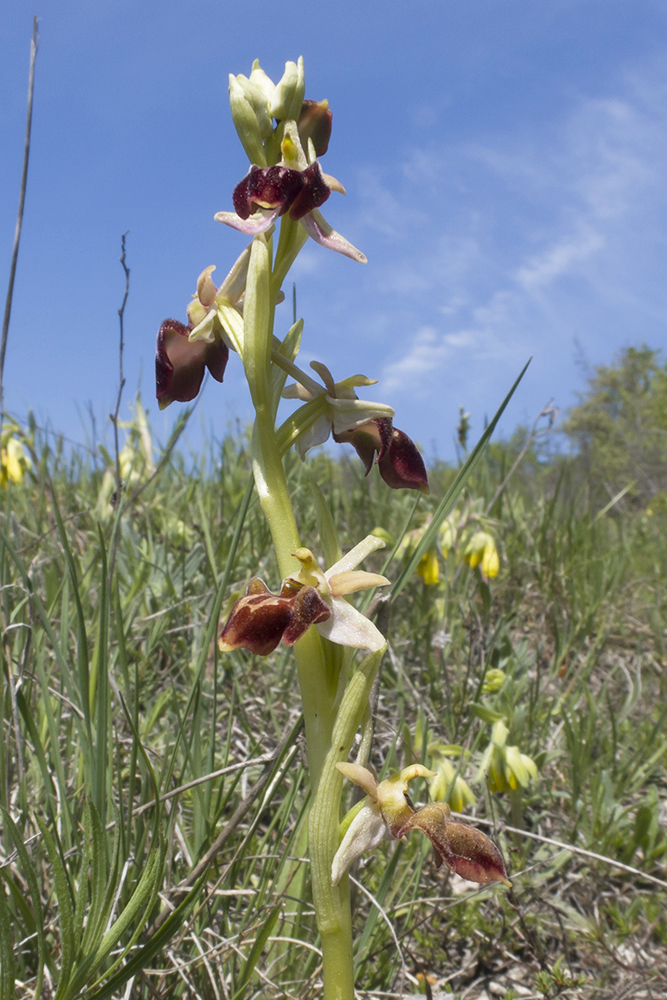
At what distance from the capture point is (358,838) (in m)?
1.17

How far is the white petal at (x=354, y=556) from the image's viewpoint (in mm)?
1268

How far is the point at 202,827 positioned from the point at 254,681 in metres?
1.14

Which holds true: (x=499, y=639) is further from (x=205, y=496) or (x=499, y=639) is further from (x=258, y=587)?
(x=258, y=587)

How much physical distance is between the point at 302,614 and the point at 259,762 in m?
0.39

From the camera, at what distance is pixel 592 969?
1.83m

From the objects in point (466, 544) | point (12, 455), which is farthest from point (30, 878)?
point (12, 455)

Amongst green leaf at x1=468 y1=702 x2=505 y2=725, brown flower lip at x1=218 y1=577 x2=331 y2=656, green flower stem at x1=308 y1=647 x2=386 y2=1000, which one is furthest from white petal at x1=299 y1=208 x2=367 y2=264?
green leaf at x1=468 y1=702 x2=505 y2=725

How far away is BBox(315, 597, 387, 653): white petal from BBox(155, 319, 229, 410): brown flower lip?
24.2 inches

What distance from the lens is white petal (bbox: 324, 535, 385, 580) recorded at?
1.27 meters

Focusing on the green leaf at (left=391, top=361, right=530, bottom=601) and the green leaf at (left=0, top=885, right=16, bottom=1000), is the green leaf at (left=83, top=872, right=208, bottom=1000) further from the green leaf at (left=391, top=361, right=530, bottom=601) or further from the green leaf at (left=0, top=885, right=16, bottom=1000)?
the green leaf at (left=391, top=361, right=530, bottom=601)

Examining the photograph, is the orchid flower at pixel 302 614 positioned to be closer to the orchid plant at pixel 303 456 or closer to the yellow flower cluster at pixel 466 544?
the orchid plant at pixel 303 456

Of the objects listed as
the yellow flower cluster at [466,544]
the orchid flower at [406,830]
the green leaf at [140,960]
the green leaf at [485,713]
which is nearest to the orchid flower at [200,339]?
the orchid flower at [406,830]

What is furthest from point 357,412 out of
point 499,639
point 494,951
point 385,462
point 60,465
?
point 60,465

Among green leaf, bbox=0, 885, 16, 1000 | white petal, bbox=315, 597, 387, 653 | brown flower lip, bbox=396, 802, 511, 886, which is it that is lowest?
green leaf, bbox=0, 885, 16, 1000
